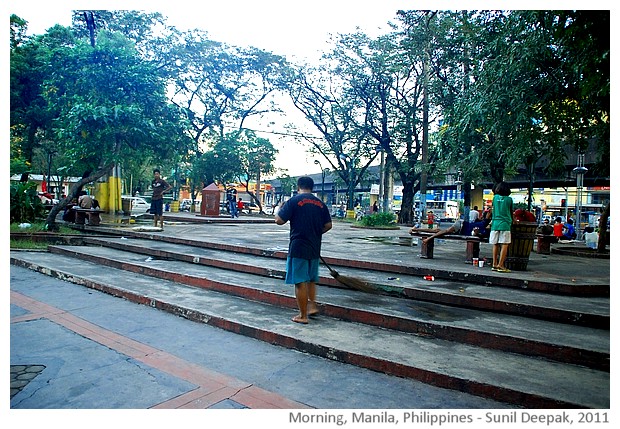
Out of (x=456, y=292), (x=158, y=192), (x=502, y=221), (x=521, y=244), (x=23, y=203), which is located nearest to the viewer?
(x=456, y=292)

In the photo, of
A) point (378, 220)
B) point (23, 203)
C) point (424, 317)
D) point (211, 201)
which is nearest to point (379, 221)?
point (378, 220)

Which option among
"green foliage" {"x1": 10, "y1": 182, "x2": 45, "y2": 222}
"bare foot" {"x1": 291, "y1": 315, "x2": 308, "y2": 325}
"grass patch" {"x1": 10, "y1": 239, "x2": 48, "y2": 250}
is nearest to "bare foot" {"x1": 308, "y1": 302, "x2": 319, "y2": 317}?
"bare foot" {"x1": 291, "y1": 315, "x2": 308, "y2": 325}

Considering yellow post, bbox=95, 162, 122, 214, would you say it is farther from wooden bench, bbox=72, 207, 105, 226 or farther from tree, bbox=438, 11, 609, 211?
tree, bbox=438, 11, 609, 211

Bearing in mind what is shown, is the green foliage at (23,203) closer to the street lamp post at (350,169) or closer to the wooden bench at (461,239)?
the wooden bench at (461,239)

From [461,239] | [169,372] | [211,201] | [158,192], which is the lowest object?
[169,372]

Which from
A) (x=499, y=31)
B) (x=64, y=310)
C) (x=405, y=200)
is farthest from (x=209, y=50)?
(x=64, y=310)

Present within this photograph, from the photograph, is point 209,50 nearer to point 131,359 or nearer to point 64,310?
point 64,310

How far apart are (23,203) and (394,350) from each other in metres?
13.2

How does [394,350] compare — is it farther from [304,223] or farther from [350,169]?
[350,169]

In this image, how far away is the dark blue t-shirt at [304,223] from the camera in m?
4.84

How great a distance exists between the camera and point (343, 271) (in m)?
7.36

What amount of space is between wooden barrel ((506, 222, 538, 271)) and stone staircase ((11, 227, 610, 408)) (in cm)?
122

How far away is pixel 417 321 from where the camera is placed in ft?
15.0

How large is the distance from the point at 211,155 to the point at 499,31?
72.9ft
